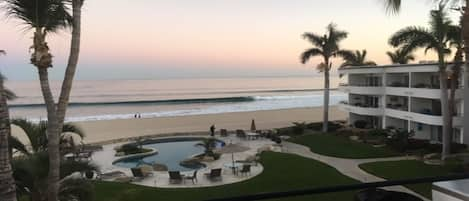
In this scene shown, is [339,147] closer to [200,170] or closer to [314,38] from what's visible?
[200,170]

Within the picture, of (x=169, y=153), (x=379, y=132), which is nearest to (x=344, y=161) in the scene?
(x=379, y=132)

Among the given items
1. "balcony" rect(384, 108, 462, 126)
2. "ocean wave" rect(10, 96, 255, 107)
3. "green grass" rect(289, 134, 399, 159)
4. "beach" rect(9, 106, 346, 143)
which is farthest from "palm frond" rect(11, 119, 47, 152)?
"ocean wave" rect(10, 96, 255, 107)

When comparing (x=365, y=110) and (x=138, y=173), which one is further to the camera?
(x=365, y=110)

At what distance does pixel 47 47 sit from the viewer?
7.89 metres

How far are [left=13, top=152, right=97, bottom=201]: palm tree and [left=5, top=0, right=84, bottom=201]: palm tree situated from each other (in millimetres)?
537

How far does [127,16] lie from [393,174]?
73.8 ft

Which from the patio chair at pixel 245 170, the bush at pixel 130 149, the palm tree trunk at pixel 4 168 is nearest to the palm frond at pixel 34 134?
the palm tree trunk at pixel 4 168

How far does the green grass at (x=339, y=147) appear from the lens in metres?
27.4

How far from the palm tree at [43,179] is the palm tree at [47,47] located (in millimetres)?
537

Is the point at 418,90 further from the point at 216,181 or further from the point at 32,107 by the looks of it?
the point at 32,107

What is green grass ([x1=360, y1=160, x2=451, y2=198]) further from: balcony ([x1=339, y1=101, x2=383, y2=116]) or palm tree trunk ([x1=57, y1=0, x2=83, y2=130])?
palm tree trunk ([x1=57, y1=0, x2=83, y2=130])

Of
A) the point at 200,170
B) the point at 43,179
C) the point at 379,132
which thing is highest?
the point at 43,179

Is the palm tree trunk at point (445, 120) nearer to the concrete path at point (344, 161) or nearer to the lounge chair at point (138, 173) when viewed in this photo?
the concrete path at point (344, 161)

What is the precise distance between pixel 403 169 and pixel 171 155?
16304mm
